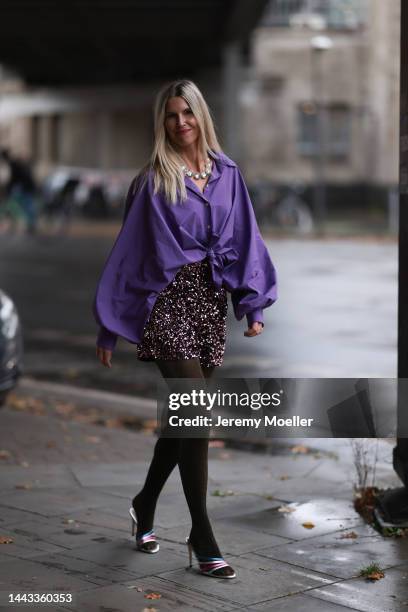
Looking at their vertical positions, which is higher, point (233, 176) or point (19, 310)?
point (233, 176)

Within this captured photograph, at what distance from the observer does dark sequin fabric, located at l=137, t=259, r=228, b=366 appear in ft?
16.2

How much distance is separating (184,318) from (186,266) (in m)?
0.20

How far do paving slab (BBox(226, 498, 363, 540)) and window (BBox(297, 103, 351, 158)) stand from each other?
118 ft

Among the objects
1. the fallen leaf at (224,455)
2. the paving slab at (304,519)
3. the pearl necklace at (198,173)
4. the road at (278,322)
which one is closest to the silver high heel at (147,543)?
the paving slab at (304,519)

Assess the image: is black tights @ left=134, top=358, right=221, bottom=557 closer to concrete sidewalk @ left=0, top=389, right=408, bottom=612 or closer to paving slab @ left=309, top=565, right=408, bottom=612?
concrete sidewalk @ left=0, top=389, right=408, bottom=612

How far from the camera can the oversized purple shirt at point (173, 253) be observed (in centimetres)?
493

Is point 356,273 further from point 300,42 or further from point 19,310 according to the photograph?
point 300,42

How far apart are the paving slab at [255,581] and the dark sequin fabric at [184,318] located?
0.84 metres

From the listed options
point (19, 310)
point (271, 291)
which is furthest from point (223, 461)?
point (19, 310)

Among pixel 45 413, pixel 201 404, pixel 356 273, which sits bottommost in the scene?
pixel 356 273

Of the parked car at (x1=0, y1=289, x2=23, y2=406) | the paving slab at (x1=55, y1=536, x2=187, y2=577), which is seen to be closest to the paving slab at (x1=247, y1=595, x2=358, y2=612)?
the paving slab at (x1=55, y1=536, x2=187, y2=577)

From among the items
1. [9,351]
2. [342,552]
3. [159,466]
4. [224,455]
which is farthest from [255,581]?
[9,351]

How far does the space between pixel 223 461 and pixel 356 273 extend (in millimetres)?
12377

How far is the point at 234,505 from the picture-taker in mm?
6074
